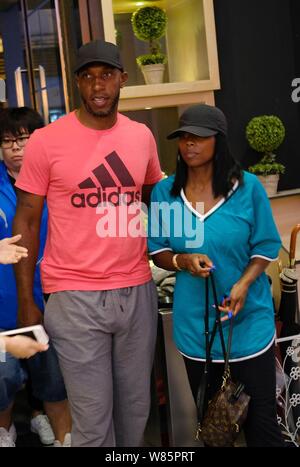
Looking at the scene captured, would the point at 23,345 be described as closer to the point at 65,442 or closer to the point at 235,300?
the point at 235,300

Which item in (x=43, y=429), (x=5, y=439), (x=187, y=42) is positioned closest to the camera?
(x=5, y=439)

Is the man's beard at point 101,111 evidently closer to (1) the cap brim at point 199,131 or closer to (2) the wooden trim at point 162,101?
(1) the cap brim at point 199,131

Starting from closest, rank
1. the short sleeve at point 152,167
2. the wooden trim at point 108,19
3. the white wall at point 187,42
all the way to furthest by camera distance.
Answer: the short sleeve at point 152,167 → the wooden trim at point 108,19 → the white wall at point 187,42

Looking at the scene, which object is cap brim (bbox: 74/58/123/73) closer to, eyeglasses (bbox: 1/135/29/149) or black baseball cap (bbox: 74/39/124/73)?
black baseball cap (bbox: 74/39/124/73)

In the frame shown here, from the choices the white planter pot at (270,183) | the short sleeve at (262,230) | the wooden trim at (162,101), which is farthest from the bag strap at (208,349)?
the white planter pot at (270,183)

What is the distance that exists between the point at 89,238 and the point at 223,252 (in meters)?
0.40

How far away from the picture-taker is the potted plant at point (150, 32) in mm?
3658

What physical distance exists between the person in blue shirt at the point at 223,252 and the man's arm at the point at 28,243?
0.40 meters

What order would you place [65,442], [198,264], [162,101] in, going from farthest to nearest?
[162,101] < [65,442] < [198,264]

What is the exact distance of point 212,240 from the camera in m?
2.33

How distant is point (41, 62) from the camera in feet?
12.9

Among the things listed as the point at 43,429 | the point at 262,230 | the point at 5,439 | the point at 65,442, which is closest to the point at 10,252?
the point at 262,230

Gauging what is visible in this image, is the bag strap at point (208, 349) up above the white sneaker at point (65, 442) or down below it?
above

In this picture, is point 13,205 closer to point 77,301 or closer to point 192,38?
point 77,301
